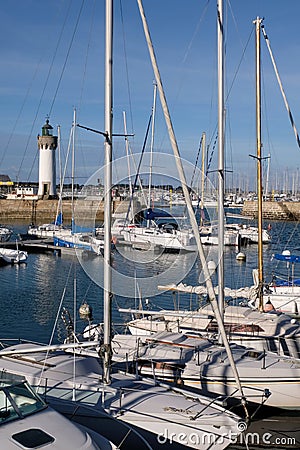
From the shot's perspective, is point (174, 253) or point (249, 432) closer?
point (249, 432)

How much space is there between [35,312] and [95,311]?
9.47 feet

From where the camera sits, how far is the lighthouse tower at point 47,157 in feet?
287

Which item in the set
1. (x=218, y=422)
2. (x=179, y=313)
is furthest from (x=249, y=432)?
(x=179, y=313)

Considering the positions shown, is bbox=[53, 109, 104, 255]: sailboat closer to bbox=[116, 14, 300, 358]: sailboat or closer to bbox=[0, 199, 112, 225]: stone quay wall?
bbox=[116, 14, 300, 358]: sailboat

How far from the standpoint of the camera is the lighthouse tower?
87.4 m

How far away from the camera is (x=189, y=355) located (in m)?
14.1

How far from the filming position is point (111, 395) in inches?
424

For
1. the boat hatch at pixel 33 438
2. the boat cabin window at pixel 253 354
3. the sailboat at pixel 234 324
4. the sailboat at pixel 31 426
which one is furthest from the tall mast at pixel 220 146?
the boat hatch at pixel 33 438

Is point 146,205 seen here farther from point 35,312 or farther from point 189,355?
point 189,355

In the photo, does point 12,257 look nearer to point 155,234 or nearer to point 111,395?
point 155,234

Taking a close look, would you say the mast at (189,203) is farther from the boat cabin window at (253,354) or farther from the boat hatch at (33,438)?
the boat hatch at (33,438)

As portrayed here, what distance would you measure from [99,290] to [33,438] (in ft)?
86.2

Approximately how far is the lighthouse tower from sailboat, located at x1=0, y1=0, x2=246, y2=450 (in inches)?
3053

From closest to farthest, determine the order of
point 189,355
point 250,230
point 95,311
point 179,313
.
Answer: point 189,355, point 179,313, point 95,311, point 250,230
